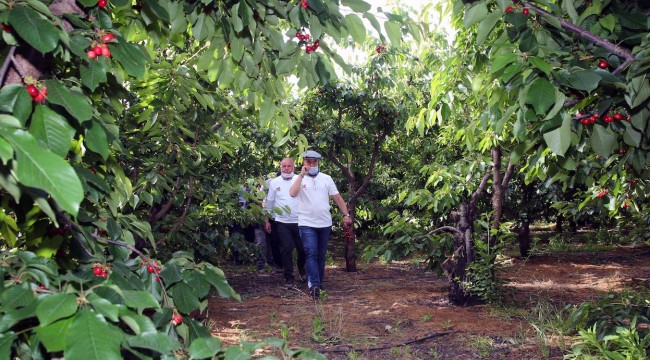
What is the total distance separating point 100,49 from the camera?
1410mm

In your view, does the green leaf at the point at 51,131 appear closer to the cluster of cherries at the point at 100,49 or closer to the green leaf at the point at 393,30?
the cluster of cherries at the point at 100,49

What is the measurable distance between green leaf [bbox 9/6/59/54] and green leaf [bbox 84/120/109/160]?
Result: 0.78 ft

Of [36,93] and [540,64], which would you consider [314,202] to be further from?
[36,93]

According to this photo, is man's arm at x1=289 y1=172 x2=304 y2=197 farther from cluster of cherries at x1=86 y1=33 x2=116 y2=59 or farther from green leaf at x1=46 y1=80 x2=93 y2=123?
green leaf at x1=46 y1=80 x2=93 y2=123

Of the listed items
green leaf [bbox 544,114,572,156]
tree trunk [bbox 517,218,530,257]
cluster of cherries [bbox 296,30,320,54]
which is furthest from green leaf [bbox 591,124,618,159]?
tree trunk [bbox 517,218,530,257]

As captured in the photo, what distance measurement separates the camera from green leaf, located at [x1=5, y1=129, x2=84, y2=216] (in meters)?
0.83

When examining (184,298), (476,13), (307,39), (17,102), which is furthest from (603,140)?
(17,102)

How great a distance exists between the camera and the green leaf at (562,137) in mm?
1974

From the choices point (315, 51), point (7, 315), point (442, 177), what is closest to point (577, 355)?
point (442, 177)

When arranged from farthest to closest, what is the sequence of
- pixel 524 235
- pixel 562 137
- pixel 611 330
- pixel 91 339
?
1. pixel 524 235
2. pixel 611 330
3. pixel 562 137
4. pixel 91 339

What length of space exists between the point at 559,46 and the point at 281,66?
3.87 ft

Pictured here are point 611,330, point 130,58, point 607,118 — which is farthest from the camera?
point 611,330

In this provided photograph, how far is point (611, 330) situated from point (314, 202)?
3.56 metres

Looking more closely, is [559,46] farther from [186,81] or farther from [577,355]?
[577,355]
